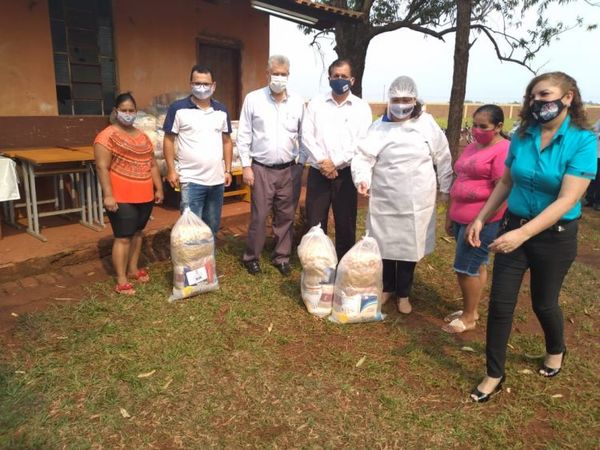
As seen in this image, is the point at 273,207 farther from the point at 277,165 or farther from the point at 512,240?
the point at 512,240

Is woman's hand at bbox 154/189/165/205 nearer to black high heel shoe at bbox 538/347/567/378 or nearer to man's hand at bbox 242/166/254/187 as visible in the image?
man's hand at bbox 242/166/254/187

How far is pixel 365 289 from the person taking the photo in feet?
11.0

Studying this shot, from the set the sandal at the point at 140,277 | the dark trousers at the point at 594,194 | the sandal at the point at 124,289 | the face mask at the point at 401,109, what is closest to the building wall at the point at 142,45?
the sandal at the point at 140,277

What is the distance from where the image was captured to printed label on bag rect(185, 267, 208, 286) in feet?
12.1

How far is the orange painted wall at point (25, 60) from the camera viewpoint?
5.19 metres

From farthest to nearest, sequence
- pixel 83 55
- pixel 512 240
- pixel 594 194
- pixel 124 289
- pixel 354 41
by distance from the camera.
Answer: pixel 354 41 < pixel 594 194 < pixel 83 55 < pixel 124 289 < pixel 512 240

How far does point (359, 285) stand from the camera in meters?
3.33

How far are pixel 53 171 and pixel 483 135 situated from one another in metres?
3.91

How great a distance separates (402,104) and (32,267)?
328cm

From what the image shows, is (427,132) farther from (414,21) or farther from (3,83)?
(414,21)

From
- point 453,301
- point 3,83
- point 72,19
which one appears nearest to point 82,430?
point 453,301

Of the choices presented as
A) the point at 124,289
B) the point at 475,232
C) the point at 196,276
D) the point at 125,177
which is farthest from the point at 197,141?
the point at 475,232

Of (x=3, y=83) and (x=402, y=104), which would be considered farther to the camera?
(x=3, y=83)

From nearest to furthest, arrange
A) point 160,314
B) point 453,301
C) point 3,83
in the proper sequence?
1. point 160,314
2. point 453,301
3. point 3,83
